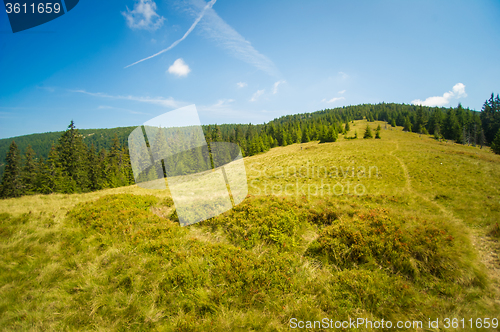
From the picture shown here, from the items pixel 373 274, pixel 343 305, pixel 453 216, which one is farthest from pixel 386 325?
pixel 453 216

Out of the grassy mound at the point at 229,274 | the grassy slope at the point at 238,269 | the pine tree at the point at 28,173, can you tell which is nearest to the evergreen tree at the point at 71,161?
the pine tree at the point at 28,173

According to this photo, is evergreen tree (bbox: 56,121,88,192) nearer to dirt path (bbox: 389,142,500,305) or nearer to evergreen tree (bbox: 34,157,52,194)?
evergreen tree (bbox: 34,157,52,194)

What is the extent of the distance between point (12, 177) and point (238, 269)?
6320cm

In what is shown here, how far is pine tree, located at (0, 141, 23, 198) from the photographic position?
126ft

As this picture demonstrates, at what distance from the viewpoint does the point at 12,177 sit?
1543 inches

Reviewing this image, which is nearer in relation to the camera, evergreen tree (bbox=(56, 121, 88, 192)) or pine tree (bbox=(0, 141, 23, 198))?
evergreen tree (bbox=(56, 121, 88, 192))

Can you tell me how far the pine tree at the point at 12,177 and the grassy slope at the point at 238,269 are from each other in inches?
2042

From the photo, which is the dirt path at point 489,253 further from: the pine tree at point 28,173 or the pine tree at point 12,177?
the pine tree at point 12,177

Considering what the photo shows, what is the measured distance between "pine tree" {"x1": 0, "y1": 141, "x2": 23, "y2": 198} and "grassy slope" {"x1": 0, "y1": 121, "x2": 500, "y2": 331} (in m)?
51.9

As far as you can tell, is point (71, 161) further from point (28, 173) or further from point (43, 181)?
point (28, 173)

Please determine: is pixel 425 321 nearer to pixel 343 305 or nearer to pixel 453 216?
pixel 343 305

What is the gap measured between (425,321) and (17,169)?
67354mm

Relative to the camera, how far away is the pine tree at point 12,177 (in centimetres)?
3847

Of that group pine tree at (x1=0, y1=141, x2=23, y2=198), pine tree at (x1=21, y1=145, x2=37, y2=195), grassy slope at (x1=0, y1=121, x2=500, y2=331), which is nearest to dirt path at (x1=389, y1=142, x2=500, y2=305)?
grassy slope at (x1=0, y1=121, x2=500, y2=331)
